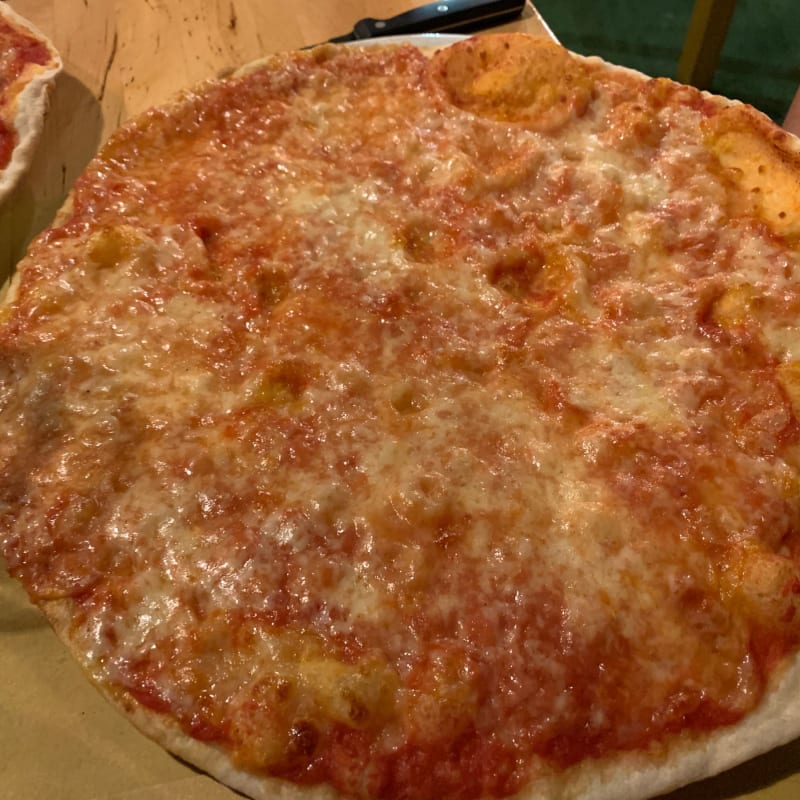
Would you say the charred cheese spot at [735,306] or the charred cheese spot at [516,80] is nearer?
the charred cheese spot at [735,306]

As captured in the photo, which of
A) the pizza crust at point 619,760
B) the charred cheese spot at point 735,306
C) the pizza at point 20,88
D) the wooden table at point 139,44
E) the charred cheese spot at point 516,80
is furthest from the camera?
the wooden table at point 139,44

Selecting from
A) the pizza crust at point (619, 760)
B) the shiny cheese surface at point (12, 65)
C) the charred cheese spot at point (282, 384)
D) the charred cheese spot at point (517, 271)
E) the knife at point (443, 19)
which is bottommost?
the pizza crust at point (619, 760)

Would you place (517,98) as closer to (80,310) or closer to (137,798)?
(80,310)

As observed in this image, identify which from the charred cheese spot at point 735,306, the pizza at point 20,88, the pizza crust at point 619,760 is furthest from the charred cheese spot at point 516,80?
the pizza crust at point 619,760

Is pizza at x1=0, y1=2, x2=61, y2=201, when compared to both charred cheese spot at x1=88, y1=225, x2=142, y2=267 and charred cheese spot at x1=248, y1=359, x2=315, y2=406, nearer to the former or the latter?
charred cheese spot at x1=88, y1=225, x2=142, y2=267

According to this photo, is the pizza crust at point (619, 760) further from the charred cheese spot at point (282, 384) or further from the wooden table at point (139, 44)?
the wooden table at point (139, 44)

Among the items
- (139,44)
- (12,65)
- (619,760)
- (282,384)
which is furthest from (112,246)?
(619,760)
